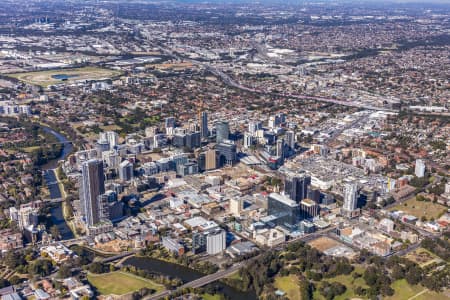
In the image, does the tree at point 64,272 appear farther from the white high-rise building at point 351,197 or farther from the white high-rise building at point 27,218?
the white high-rise building at point 351,197

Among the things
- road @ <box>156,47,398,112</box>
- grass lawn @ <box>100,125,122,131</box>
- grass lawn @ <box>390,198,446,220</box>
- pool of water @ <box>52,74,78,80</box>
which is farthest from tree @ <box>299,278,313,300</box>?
pool of water @ <box>52,74,78,80</box>

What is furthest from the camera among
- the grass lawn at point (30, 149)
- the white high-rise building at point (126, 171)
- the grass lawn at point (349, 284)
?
the grass lawn at point (30, 149)

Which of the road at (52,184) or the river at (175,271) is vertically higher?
the road at (52,184)

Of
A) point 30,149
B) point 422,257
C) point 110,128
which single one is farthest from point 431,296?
point 110,128

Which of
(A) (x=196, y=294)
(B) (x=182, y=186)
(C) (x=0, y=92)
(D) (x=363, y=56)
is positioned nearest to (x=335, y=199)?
(B) (x=182, y=186)

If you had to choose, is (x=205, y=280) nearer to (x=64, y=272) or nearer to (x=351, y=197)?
(x=64, y=272)

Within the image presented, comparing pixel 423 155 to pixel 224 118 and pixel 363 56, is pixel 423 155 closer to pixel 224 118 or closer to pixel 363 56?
pixel 224 118

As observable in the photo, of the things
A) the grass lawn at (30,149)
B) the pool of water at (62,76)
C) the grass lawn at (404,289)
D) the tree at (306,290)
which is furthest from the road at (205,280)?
the pool of water at (62,76)

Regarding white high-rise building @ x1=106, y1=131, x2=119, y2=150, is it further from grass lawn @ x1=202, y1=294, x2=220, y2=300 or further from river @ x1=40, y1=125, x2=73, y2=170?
grass lawn @ x1=202, y1=294, x2=220, y2=300
